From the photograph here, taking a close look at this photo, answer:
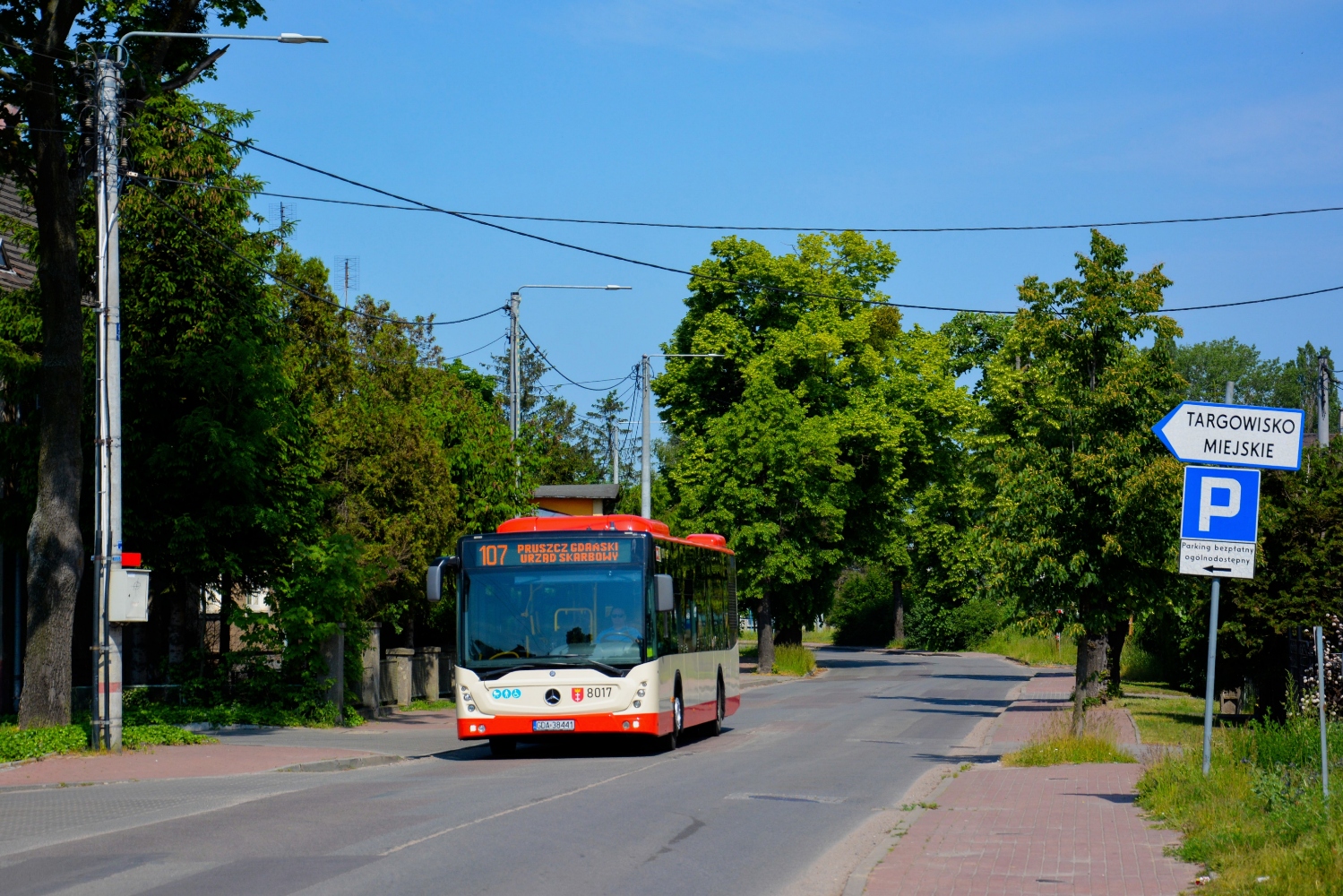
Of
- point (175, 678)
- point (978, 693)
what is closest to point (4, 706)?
point (175, 678)

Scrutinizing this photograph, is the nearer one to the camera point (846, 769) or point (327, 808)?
point (327, 808)

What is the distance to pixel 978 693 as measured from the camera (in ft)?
124

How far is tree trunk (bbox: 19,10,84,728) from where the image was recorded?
1831 centimetres

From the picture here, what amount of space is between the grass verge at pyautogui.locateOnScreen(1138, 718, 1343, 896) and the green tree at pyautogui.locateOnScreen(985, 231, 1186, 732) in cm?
329

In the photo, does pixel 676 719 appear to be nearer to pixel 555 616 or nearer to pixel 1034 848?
pixel 555 616

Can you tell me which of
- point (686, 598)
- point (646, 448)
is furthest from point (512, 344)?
point (686, 598)

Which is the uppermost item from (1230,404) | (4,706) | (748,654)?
(1230,404)

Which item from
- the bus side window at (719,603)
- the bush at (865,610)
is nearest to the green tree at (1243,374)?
the bush at (865,610)

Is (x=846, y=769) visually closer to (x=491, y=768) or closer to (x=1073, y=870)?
(x=491, y=768)

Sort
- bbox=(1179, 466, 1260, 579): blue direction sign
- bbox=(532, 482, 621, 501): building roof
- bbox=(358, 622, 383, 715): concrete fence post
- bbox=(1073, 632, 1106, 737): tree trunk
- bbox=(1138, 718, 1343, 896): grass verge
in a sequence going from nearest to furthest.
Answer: bbox=(1138, 718, 1343, 896): grass verge → bbox=(1179, 466, 1260, 579): blue direction sign → bbox=(1073, 632, 1106, 737): tree trunk → bbox=(358, 622, 383, 715): concrete fence post → bbox=(532, 482, 621, 501): building roof

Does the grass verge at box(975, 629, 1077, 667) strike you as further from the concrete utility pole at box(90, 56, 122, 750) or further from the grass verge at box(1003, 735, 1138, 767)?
the concrete utility pole at box(90, 56, 122, 750)

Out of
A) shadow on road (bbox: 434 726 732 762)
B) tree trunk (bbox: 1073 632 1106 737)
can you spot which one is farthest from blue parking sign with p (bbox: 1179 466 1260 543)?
shadow on road (bbox: 434 726 732 762)

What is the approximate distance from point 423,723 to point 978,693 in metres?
16.9

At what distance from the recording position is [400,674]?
30.0 m
